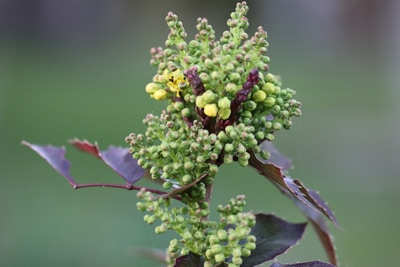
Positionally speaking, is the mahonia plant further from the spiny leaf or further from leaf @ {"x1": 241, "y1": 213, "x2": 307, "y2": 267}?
the spiny leaf

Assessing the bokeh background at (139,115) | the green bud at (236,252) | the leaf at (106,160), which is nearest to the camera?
the green bud at (236,252)

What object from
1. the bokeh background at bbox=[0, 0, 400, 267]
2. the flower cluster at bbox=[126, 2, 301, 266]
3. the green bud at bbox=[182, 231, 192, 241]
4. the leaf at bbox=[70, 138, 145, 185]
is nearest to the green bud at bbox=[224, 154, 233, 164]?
the flower cluster at bbox=[126, 2, 301, 266]

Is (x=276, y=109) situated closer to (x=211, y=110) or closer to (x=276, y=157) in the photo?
(x=211, y=110)

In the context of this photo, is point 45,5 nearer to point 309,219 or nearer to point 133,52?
point 133,52

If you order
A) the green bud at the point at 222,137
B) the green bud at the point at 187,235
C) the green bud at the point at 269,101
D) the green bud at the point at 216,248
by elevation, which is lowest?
the green bud at the point at 216,248

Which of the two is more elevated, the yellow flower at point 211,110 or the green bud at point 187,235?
the yellow flower at point 211,110

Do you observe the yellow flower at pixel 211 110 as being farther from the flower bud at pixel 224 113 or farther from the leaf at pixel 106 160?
the leaf at pixel 106 160

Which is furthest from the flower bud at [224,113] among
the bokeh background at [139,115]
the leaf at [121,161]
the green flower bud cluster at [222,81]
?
the bokeh background at [139,115]

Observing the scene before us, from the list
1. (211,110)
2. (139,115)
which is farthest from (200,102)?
(139,115)
